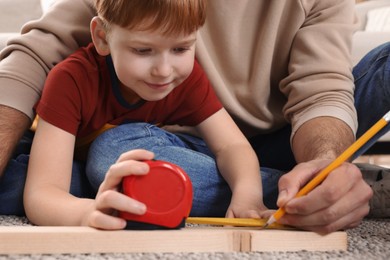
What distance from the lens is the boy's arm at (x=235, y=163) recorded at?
3.31 feet

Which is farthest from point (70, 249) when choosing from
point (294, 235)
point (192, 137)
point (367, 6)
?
point (367, 6)

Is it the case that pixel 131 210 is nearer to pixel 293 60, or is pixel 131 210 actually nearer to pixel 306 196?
pixel 306 196

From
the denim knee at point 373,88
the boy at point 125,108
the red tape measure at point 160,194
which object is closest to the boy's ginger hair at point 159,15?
the boy at point 125,108

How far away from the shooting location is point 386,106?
1.23 meters

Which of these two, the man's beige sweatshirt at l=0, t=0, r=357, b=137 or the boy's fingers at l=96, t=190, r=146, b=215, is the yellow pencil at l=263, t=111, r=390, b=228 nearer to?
the boy's fingers at l=96, t=190, r=146, b=215

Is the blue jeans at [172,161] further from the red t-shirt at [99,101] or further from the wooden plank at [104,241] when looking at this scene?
the wooden plank at [104,241]

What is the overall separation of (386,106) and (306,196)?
0.49 metres

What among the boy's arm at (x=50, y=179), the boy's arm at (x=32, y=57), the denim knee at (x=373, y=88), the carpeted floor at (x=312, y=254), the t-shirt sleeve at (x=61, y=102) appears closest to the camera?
the carpeted floor at (x=312, y=254)

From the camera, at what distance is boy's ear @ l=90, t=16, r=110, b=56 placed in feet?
3.48

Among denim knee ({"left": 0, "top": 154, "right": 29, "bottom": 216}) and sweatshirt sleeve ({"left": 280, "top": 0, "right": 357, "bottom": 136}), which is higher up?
sweatshirt sleeve ({"left": 280, "top": 0, "right": 357, "bottom": 136})

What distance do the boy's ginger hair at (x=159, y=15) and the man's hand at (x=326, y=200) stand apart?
29 centimetres

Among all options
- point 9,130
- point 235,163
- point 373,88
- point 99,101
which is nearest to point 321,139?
point 235,163

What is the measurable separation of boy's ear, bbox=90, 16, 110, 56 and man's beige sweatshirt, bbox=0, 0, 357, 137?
183 mm

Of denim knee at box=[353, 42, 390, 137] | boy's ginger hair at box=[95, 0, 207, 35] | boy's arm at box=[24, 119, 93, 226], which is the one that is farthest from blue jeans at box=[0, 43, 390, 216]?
boy's ginger hair at box=[95, 0, 207, 35]
